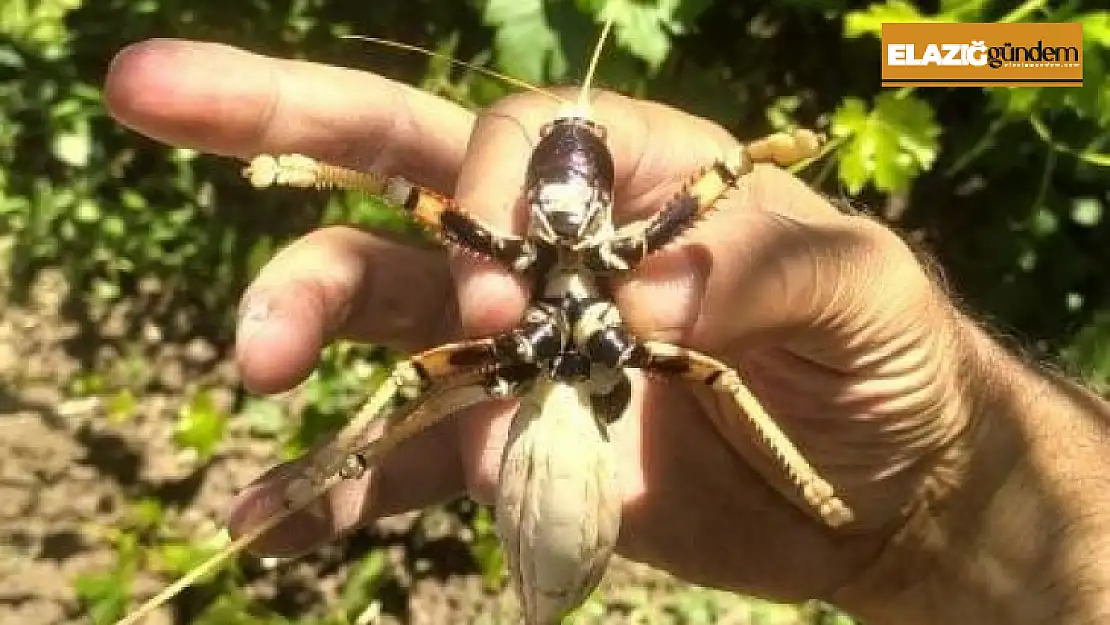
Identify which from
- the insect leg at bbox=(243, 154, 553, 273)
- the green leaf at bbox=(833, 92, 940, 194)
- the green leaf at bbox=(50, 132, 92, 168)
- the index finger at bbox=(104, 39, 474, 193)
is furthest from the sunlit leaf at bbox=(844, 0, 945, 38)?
the green leaf at bbox=(50, 132, 92, 168)

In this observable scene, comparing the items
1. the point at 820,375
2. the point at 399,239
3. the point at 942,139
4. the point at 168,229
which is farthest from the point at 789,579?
the point at 168,229

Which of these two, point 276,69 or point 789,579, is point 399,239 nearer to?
point 276,69

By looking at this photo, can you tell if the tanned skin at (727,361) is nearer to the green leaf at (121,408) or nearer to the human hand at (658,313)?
the human hand at (658,313)

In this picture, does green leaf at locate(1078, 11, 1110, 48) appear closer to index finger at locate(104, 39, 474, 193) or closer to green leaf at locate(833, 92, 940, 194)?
green leaf at locate(833, 92, 940, 194)

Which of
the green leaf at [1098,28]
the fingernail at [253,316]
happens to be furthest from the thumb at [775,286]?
the green leaf at [1098,28]

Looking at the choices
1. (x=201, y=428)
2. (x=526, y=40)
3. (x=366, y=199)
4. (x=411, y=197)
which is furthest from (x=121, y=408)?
(x=411, y=197)
